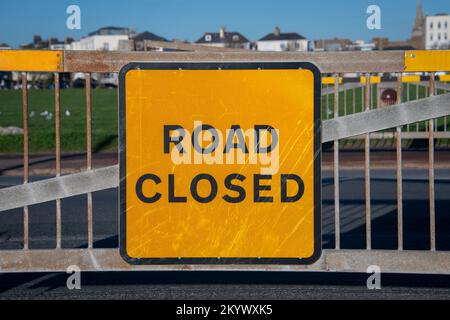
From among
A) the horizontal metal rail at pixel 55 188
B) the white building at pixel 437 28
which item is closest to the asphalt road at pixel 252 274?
the horizontal metal rail at pixel 55 188

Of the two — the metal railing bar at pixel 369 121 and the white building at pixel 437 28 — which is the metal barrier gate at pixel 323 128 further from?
the white building at pixel 437 28

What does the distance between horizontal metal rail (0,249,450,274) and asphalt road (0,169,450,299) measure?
2.53 feet

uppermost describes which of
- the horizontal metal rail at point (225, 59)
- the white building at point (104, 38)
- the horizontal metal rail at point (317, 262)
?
the white building at point (104, 38)

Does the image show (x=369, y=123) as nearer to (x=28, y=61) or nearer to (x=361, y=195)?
(x=28, y=61)

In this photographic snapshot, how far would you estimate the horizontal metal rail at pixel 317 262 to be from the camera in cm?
445

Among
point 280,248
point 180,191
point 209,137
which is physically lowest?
point 280,248

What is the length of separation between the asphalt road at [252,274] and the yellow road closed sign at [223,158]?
3.60 ft

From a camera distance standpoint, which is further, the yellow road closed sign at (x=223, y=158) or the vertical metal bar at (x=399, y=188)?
the vertical metal bar at (x=399, y=188)

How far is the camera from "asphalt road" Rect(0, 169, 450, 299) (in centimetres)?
539

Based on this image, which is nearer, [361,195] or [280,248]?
[280,248]

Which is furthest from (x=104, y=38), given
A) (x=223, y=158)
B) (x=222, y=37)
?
(x=223, y=158)

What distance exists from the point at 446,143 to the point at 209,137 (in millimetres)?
15365
